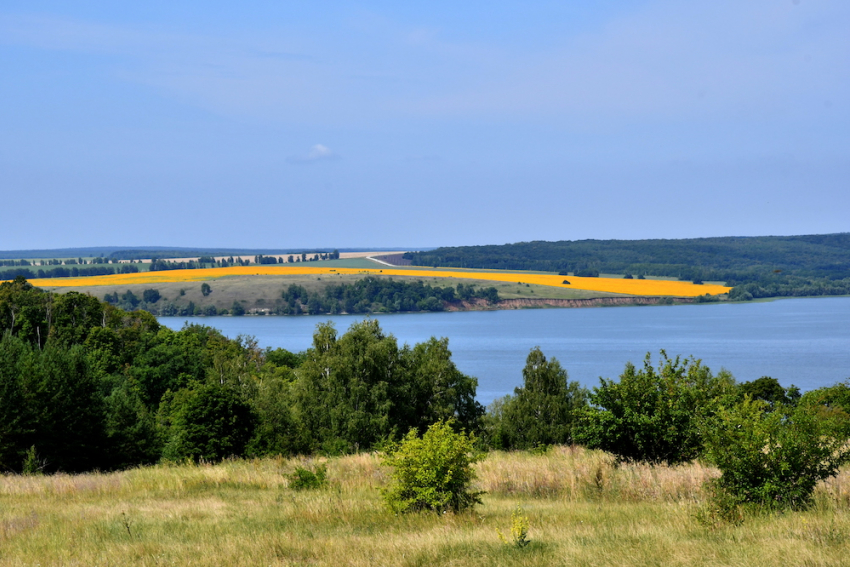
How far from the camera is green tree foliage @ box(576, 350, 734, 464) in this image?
12766mm

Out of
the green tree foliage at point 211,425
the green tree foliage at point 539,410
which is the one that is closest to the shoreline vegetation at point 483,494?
the green tree foliage at point 211,425

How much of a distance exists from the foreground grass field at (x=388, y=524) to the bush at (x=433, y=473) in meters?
0.26

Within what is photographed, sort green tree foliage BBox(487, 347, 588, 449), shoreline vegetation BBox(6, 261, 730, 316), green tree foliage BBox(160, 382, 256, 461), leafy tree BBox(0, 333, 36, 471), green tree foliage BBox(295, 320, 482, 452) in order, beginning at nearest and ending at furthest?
1. leafy tree BBox(0, 333, 36, 471)
2. green tree foliage BBox(160, 382, 256, 461)
3. green tree foliage BBox(295, 320, 482, 452)
4. green tree foliage BBox(487, 347, 588, 449)
5. shoreline vegetation BBox(6, 261, 730, 316)

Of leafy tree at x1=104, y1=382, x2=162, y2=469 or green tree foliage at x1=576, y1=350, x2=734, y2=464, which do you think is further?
leafy tree at x1=104, y1=382, x2=162, y2=469

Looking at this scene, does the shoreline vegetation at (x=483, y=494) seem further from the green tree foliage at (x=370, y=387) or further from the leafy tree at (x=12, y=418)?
the green tree foliage at (x=370, y=387)

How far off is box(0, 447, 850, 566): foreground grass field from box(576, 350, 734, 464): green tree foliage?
1.97 ft

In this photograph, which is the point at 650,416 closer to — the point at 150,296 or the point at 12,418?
the point at 12,418

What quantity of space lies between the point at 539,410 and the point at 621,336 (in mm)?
73584

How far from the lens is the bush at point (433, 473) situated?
9617 millimetres

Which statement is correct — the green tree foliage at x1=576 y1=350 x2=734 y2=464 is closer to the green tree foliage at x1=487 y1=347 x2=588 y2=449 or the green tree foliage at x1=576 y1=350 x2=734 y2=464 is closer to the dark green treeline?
the dark green treeline

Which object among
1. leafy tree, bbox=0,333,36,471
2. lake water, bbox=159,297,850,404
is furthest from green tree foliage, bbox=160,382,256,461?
lake water, bbox=159,297,850,404

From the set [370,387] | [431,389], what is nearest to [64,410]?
[370,387]

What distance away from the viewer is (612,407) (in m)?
13.0

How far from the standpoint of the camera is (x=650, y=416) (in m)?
12.9
